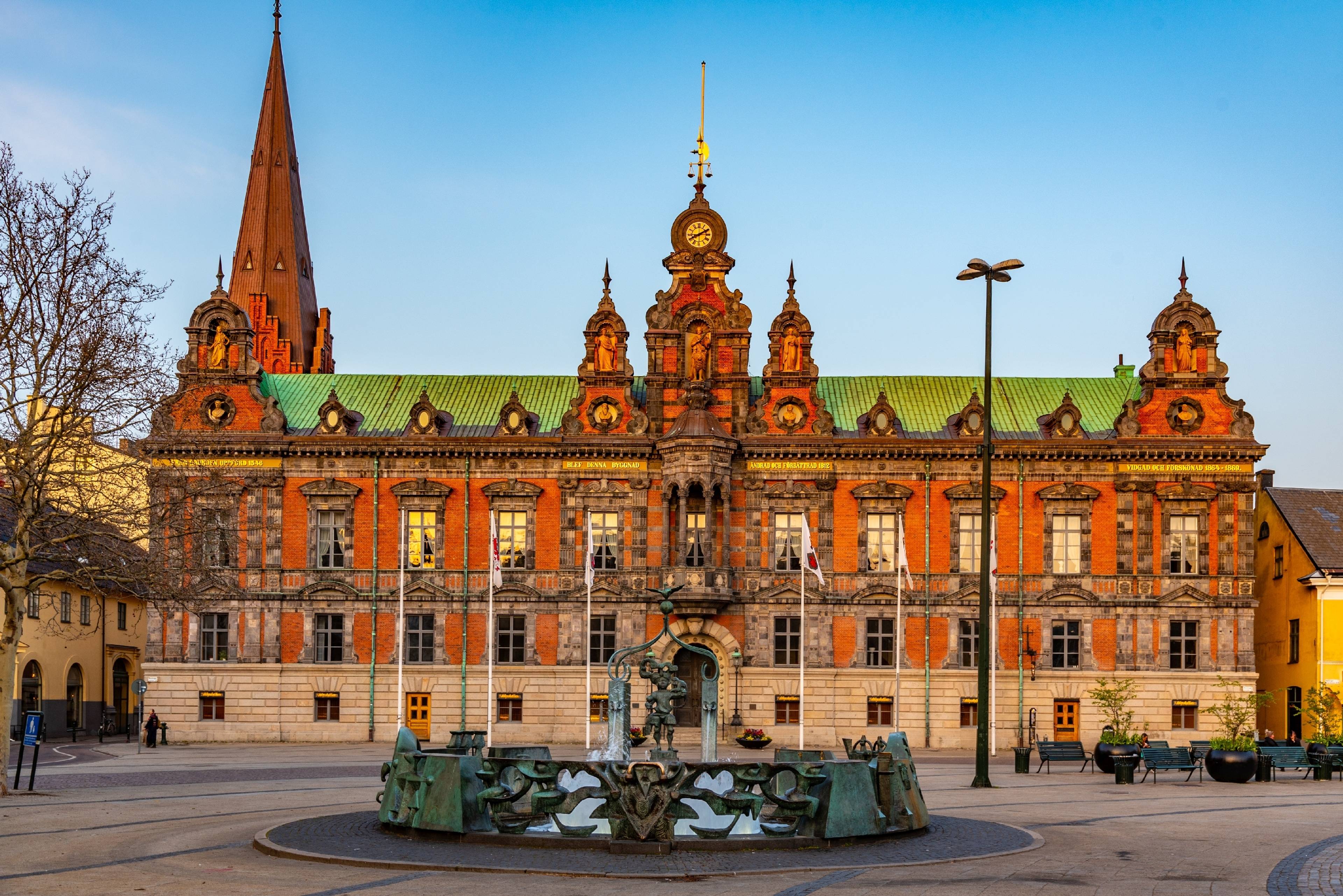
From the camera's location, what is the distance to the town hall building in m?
56.2

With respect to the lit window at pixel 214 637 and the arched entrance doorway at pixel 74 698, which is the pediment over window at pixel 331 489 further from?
the arched entrance doorway at pixel 74 698

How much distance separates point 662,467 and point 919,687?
12988mm

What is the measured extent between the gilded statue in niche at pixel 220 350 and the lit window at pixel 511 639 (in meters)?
15.2

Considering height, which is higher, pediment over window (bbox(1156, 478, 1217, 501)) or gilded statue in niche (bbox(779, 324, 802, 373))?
gilded statue in niche (bbox(779, 324, 802, 373))

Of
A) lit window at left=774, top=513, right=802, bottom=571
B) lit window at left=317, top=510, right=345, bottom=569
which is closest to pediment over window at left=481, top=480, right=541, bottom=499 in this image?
lit window at left=317, top=510, right=345, bottom=569

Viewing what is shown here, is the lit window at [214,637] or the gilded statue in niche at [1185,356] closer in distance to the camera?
the lit window at [214,637]

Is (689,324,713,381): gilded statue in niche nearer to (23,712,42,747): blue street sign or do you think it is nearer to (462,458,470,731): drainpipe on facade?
(462,458,470,731): drainpipe on facade

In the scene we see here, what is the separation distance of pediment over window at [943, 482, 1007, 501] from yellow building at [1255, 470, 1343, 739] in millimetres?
12264

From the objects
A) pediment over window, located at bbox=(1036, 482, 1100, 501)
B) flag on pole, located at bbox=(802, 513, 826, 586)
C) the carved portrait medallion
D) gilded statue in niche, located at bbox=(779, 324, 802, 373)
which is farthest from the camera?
gilded statue in niche, located at bbox=(779, 324, 802, 373)

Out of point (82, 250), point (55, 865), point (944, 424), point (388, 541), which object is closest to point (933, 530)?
point (944, 424)

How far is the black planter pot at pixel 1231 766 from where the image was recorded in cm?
3781

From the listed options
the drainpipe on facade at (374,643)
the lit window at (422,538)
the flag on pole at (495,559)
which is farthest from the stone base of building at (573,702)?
the flag on pole at (495,559)

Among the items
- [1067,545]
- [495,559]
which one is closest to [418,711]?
[495,559]

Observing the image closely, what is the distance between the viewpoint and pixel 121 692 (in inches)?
3093
